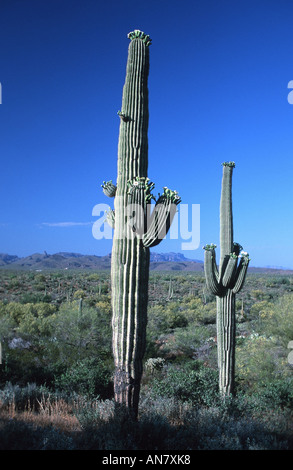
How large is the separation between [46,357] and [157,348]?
4.52m

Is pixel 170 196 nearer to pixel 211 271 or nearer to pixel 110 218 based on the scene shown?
pixel 110 218

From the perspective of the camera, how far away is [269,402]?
721 cm

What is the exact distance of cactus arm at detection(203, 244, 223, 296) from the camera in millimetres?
7418

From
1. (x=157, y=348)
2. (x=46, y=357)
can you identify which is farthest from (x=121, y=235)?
(x=157, y=348)

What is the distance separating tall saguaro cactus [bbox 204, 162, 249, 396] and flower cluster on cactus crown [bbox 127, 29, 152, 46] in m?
4.30

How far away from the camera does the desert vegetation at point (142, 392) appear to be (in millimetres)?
4617

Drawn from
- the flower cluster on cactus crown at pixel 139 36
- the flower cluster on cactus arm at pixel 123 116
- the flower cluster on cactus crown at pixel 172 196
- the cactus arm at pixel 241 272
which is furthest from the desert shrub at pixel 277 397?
the flower cluster on cactus crown at pixel 139 36

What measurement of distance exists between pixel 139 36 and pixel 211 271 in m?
5.00

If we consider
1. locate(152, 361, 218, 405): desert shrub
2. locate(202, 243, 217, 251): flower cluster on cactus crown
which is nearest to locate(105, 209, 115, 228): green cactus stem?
locate(202, 243, 217, 251): flower cluster on cactus crown

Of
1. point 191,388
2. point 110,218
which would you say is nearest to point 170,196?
point 110,218

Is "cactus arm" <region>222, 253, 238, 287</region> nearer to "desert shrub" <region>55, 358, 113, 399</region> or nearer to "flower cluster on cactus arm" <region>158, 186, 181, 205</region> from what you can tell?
"flower cluster on cactus arm" <region>158, 186, 181, 205</region>

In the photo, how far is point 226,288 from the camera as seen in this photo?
7.77m

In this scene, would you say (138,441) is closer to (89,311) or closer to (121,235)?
(121,235)
